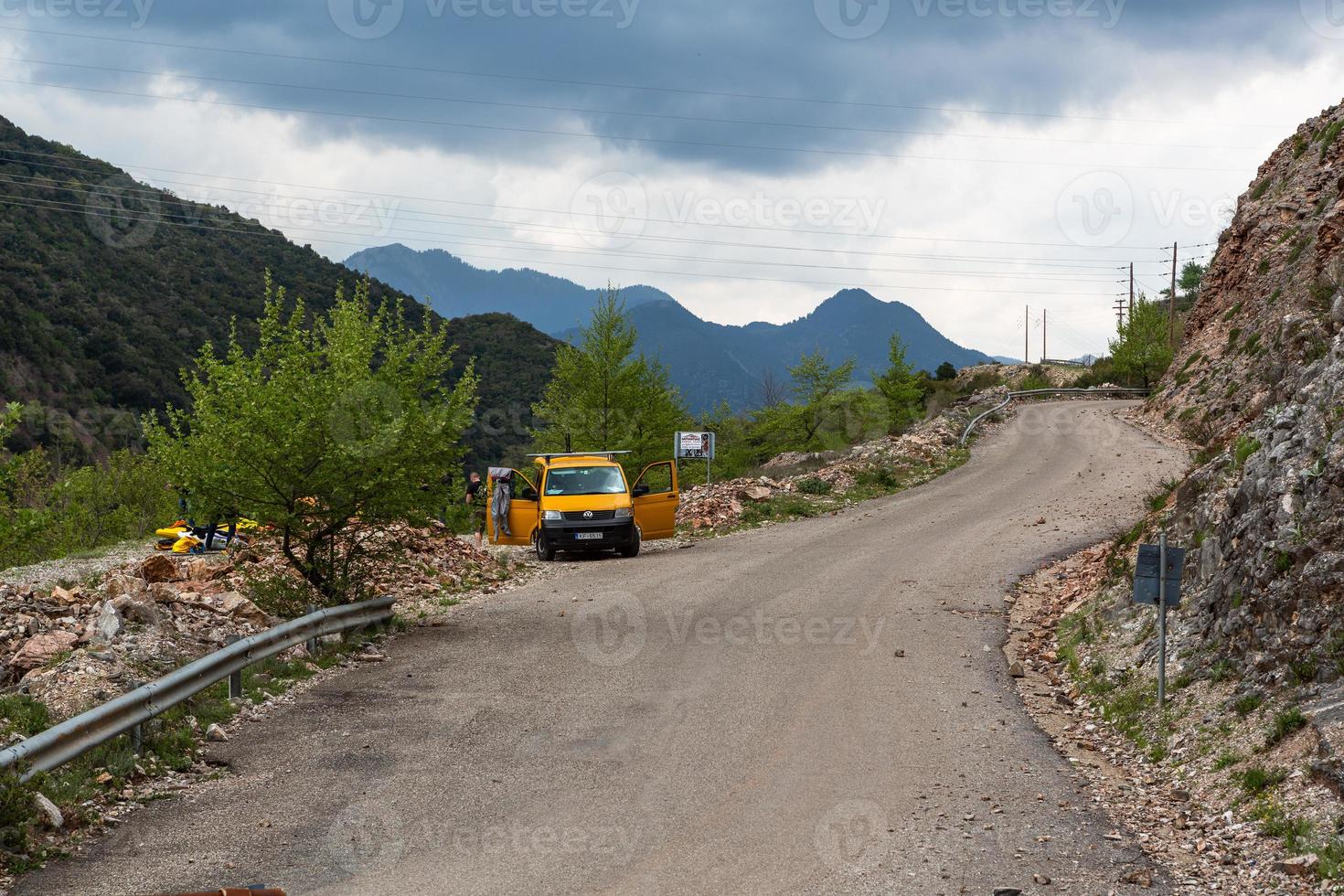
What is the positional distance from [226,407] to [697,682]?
22.1ft

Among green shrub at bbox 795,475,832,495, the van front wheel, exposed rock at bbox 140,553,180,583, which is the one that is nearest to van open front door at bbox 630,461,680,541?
the van front wheel

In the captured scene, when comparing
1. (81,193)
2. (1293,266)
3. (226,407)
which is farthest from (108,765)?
(81,193)

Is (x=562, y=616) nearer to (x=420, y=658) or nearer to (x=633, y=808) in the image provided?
(x=420, y=658)

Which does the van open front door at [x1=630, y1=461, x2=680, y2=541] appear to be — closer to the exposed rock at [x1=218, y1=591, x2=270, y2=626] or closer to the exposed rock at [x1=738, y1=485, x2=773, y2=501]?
the exposed rock at [x1=738, y1=485, x2=773, y2=501]

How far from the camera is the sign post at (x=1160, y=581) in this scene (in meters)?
9.65

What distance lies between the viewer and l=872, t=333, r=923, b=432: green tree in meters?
71.5

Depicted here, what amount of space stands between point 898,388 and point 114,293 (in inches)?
1857

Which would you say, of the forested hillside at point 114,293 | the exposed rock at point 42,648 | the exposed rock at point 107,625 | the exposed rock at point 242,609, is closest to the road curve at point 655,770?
the exposed rock at point 242,609

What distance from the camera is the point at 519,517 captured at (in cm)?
2327

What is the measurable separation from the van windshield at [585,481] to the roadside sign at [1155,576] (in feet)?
46.9

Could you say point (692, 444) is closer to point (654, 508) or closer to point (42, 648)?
point (654, 508)

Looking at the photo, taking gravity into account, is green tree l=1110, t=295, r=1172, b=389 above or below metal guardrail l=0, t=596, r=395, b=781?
above

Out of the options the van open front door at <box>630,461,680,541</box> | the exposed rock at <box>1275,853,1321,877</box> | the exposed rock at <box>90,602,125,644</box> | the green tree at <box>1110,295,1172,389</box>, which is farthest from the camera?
the green tree at <box>1110,295,1172,389</box>

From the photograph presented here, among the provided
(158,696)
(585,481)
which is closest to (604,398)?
(585,481)
